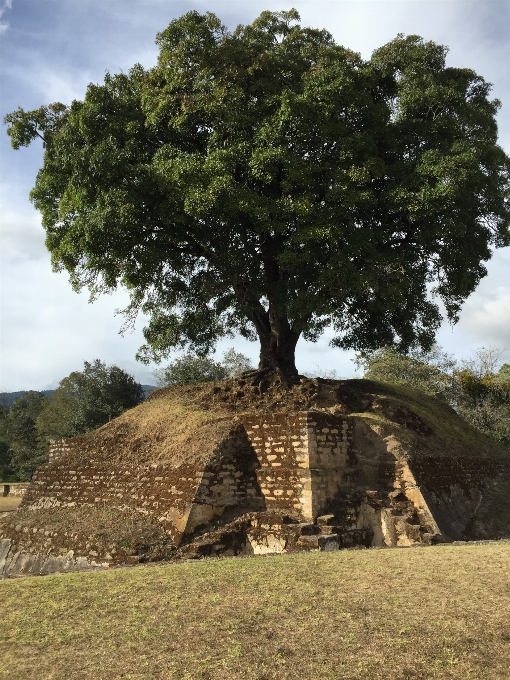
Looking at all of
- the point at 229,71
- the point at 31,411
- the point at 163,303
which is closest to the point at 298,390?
the point at 163,303

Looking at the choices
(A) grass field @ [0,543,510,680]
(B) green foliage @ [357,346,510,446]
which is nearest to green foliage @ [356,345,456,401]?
(B) green foliage @ [357,346,510,446]

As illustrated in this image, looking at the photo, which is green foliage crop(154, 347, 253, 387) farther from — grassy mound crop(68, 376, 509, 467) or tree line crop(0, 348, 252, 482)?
grassy mound crop(68, 376, 509, 467)

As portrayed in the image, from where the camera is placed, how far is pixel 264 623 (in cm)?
492

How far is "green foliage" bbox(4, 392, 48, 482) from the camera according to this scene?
37.1m

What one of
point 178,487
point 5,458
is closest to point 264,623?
point 178,487

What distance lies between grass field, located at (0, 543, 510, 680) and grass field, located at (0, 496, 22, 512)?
1742 centimetres

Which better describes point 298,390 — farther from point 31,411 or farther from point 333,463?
point 31,411

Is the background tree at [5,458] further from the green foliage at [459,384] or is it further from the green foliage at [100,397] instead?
the green foliage at [459,384]

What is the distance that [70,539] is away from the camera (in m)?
10.5

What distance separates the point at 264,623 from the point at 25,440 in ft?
133

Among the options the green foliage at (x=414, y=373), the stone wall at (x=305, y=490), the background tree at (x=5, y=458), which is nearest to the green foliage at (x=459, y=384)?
the green foliage at (x=414, y=373)

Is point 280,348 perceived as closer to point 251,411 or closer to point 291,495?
A: point 251,411

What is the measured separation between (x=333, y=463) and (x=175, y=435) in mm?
3512

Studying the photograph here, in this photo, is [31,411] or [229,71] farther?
[31,411]
